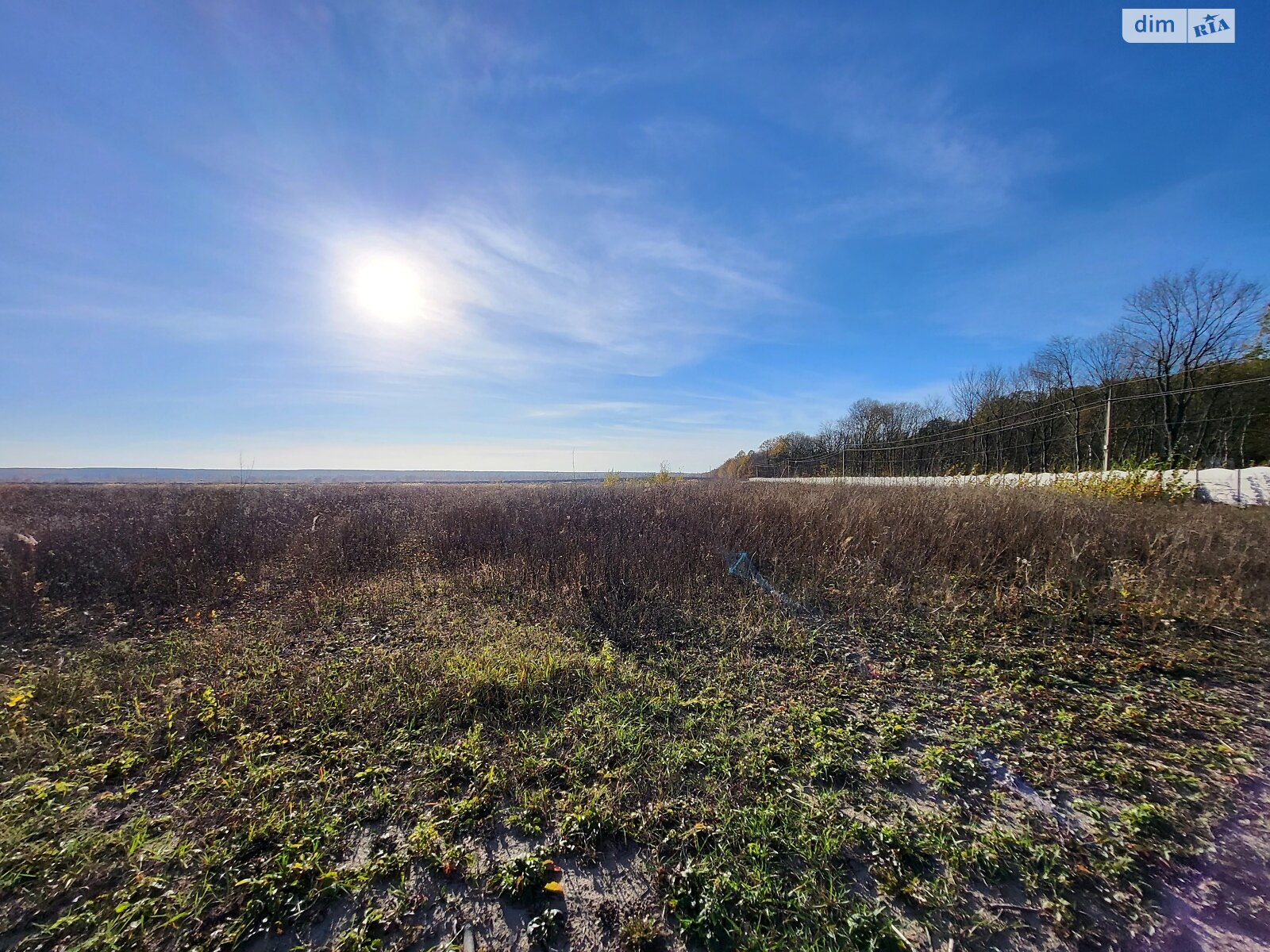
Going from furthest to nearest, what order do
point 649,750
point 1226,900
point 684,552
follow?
point 684,552, point 649,750, point 1226,900

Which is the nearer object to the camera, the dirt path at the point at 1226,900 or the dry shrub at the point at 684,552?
the dirt path at the point at 1226,900

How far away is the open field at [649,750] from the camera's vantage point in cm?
175

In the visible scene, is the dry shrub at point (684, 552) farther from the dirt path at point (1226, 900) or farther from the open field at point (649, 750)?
the dirt path at point (1226, 900)

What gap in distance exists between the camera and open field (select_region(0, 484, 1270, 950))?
5.74 feet

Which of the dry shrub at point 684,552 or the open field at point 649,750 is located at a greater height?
the dry shrub at point 684,552

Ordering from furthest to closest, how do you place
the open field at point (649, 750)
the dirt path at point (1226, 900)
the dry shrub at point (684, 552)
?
the dry shrub at point (684, 552)
the open field at point (649, 750)
the dirt path at point (1226, 900)

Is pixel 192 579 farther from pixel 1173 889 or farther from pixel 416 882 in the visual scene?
pixel 1173 889

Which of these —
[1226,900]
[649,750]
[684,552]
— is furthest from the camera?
[684,552]

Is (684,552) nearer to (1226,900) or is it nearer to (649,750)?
(649,750)

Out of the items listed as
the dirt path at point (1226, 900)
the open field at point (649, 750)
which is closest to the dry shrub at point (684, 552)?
the open field at point (649, 750)

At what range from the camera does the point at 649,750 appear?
2.70 metres

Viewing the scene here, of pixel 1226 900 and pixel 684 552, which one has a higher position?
pixel 684 552

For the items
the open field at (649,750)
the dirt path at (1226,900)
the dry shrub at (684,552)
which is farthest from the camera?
the dry shrub at (684,552)

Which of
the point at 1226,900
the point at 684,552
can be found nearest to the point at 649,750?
the point at 1226,900
